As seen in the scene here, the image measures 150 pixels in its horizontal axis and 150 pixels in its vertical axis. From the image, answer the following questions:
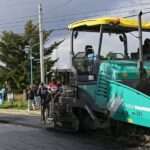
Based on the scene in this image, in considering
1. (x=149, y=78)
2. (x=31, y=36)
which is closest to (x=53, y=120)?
(x=149, y=78)

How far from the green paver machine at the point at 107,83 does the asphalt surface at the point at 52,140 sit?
402 millimetres

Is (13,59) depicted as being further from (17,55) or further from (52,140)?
(52,140)

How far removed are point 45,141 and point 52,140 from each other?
0.26 m

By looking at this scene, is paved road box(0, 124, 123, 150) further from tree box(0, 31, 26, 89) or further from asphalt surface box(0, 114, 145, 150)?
tree box(0, 31, 26, 89)

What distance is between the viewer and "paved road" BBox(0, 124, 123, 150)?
14.6 meters

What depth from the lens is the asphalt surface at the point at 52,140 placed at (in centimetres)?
1457

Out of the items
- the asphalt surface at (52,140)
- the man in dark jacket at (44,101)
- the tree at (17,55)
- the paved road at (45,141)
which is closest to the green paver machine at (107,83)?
the asphalt surface at (52,140)

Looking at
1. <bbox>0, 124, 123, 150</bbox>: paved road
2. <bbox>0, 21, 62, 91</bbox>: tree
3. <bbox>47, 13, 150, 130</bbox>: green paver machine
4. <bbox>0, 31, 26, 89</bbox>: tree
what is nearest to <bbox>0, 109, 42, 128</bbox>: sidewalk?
<bbox>0, 124, 123, 150</bbox>: paved road

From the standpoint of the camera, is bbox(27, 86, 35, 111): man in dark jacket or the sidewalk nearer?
the sidewalk

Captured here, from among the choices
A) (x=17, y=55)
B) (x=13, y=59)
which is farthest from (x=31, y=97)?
(x=17, y=55)

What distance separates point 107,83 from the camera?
14992 millimetres

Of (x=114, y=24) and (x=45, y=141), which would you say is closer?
(x=114, y=24)

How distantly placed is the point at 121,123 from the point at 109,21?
2685mm

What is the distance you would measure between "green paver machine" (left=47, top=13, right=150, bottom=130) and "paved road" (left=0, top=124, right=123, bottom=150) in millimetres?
553
